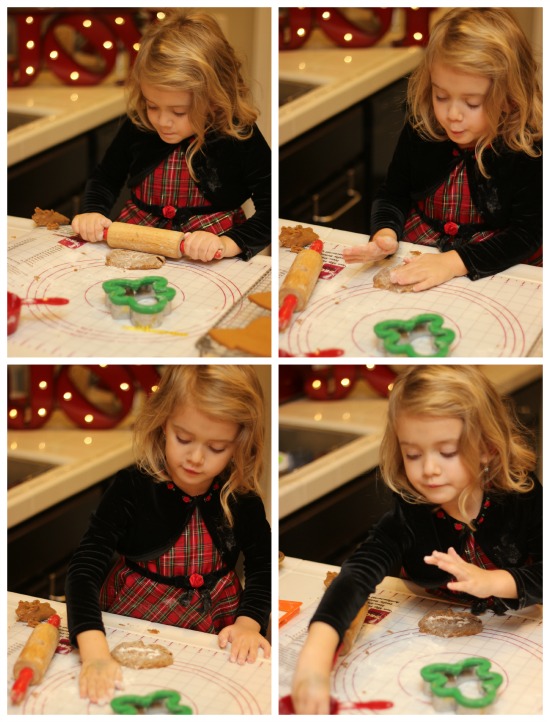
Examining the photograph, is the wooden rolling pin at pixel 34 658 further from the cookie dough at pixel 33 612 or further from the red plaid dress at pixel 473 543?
the red plaid dress at pixel 473 543

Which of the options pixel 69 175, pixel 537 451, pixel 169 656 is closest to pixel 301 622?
pixel 169 656

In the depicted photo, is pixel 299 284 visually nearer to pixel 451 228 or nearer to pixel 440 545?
Result: pixel 451 228

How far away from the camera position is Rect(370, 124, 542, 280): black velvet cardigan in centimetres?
122

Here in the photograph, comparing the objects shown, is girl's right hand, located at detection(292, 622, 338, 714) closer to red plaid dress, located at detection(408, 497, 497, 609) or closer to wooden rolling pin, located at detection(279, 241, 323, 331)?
red plaid dress, located at detection(408, 497, 497, 609)

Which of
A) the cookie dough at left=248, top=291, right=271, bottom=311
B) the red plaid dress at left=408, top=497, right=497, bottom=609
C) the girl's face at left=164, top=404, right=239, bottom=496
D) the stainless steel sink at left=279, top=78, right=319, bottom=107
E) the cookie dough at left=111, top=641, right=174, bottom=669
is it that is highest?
the stainless steel sink at left=279, top=78, right=319, bottom=107

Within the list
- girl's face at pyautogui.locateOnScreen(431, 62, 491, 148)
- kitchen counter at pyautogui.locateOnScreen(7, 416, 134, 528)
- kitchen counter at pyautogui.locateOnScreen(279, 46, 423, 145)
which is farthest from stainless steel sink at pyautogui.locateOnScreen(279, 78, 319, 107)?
kitchen counter at pyautogui.locateOnScreen(7, 416, 134, 528)

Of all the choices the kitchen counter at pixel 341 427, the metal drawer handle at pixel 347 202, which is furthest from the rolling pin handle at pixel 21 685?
the metal drawer handle at pixel 347 202

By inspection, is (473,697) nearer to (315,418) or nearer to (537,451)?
(537,451)

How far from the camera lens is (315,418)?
1.70 meters

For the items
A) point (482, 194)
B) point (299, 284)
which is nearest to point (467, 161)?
point (482, 194)

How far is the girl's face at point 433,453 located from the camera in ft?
3.84

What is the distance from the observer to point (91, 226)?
127cm

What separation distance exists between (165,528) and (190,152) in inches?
17.0

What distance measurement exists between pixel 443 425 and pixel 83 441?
0.78m
